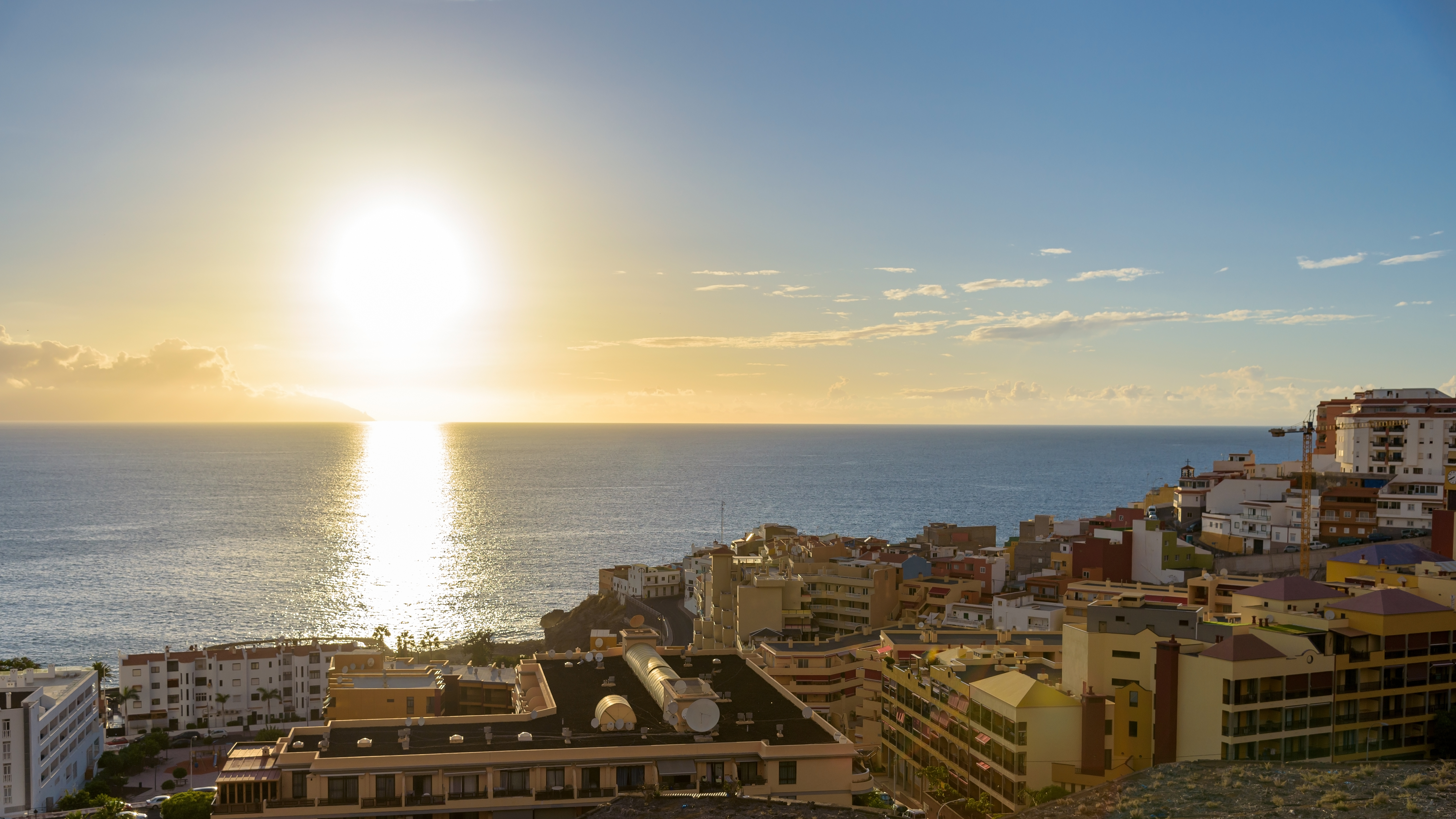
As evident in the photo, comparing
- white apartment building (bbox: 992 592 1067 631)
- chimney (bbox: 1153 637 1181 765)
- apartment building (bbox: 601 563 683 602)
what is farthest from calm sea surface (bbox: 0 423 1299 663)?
chimney (bbox: 1153 637 1181 765)

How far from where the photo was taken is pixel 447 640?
7275 centimetres

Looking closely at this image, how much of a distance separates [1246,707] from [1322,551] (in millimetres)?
36894

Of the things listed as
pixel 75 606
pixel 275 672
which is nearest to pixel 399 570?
pixel 75 606

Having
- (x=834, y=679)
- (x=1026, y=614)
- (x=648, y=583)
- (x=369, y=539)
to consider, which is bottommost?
(x=369, y=539)

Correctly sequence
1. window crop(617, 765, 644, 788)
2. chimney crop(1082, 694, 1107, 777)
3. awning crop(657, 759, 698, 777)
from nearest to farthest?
window crop(617, 765, 644, 788), awning crop(657, 759, 698, 777), chimney crop(1082, 694, 1107, 777)

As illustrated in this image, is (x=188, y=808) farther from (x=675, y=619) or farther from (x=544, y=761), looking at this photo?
(x=675, y=619)

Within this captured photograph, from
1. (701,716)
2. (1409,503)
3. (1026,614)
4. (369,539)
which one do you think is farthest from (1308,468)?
(369,539)

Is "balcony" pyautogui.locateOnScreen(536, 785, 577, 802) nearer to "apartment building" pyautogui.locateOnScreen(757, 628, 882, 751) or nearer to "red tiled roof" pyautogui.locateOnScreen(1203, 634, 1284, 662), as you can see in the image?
"apartment building" pyautogui.locateOnScreen(757, 628, 882, 751)

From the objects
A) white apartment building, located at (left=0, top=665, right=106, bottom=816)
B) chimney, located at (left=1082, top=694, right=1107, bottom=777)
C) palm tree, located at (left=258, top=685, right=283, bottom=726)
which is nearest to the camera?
chimney, located at (left=1082, top=694, right=1107, bottom=777)

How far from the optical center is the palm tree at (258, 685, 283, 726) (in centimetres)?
5347

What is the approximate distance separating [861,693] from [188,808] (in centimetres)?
2195

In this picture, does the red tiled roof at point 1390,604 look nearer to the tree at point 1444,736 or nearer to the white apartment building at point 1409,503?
the tree at point 1444,736

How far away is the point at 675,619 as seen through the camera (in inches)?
2830

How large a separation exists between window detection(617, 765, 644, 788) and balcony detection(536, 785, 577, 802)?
41.4 inches
